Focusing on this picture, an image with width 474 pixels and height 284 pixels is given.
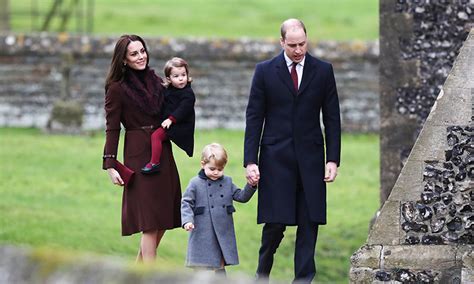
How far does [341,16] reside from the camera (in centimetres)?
3894

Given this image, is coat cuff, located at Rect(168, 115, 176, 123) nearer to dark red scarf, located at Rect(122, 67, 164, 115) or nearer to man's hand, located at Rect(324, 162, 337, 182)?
dark red scarf, located at Rect(122, 67, 164, 115)

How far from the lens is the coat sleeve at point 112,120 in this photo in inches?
442

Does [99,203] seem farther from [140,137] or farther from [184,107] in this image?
[184,107]

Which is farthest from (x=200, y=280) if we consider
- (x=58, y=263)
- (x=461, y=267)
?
(x=461, y=267)

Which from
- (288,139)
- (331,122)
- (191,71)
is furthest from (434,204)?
(191,71)

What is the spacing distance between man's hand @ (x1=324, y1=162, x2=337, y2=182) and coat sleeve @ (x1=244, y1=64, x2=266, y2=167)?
477 mm

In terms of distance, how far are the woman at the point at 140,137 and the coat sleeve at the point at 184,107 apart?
0.14m

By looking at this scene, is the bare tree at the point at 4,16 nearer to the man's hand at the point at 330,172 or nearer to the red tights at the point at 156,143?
the red tights at the point at 156,143

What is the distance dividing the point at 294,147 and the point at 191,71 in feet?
46.1

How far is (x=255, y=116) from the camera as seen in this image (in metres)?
11.2

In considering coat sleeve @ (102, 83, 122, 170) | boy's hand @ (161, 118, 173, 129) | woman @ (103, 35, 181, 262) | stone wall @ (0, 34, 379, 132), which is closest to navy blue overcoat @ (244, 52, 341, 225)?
boy's hand @ (161, 118, 173, 129)

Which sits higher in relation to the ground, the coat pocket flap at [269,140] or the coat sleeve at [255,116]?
the coat sleeve at [255,116]

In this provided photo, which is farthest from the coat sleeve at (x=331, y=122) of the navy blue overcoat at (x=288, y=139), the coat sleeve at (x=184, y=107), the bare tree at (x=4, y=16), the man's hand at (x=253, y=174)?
the bare tree at (x=4, y=16)

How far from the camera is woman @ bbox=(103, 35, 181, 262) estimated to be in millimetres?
11227
